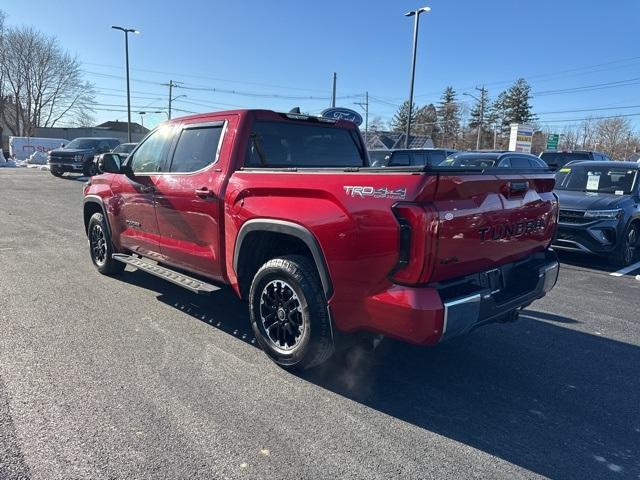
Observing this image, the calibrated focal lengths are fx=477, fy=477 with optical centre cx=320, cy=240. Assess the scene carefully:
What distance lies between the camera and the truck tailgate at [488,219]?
283cm

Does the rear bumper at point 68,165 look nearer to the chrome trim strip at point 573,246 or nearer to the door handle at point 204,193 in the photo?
the door handle at point 204,193

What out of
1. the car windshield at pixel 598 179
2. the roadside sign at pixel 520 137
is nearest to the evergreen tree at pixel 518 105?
the roadside sign at pixel 520 137

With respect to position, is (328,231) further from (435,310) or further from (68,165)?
(68,165)

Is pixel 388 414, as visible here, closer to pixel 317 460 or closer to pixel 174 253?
pixel 317 460

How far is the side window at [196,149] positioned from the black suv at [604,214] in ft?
19.0

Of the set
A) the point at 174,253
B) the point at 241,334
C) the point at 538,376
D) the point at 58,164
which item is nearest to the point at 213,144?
the point at 174,253

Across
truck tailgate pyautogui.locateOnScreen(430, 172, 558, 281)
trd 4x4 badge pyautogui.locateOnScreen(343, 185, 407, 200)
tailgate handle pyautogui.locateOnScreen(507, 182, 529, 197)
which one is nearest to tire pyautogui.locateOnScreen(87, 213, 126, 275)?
trd 4x4 badge pyautogui.locateOnScreen(343, 185, 407, 200)

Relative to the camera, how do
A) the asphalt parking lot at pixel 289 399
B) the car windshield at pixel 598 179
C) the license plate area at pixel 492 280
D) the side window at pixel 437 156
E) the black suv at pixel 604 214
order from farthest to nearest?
the side window at pixel 437 156 < the car windshield at pixel 598 179 < the black suv at pixel 604 214 < the license plate area at pixel 492 280 < the asphalt parking lot at pixel 289 399

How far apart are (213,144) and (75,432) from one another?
254cm

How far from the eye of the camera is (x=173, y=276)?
15.4ft

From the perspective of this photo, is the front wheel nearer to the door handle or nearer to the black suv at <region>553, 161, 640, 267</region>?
the black suv at <region>553, 161, 640, 267</region>

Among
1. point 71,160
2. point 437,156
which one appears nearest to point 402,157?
point 437,156

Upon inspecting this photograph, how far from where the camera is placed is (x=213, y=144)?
4.30m

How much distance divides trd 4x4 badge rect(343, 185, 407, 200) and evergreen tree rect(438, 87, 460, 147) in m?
86.1
